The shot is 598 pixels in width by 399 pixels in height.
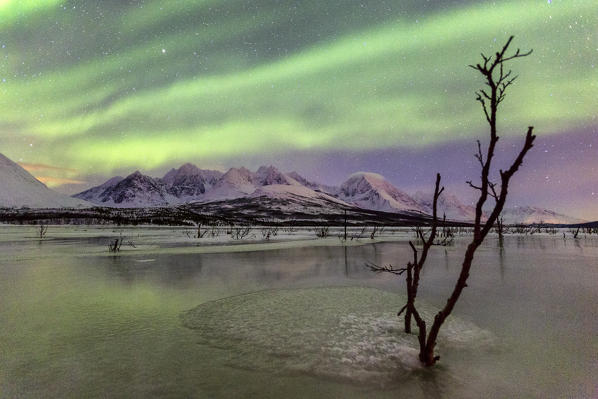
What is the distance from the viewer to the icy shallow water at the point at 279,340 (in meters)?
5.27

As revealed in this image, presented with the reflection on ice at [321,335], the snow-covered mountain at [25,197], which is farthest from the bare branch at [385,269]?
the snow-covered mountain at [25,197]

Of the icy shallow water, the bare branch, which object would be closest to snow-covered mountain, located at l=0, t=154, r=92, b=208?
the icy shallow water

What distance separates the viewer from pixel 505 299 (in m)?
11.3

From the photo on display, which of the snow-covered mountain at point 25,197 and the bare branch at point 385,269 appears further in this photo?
the snow-covered mountain at point 25,197

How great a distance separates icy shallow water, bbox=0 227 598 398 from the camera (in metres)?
5.27

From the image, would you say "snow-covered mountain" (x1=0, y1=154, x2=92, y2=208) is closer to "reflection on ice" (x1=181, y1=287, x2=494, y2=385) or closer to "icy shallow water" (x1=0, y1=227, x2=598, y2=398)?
"icy shallow water" (x1=0, y1=227, x2=598, y2=398)

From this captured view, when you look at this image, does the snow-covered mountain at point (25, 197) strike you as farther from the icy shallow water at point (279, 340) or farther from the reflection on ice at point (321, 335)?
the reflection on ice at point (321, 335)

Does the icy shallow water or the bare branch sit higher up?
the bare branch

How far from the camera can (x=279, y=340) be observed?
24.0 feet

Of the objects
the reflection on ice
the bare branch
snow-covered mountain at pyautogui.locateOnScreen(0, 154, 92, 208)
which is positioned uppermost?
snow-covered mountain at pyautogui.locateOnScreen(0, 154, 92, 208)

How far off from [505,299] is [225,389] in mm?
10237

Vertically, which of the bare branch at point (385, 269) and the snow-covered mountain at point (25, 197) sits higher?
the snow-covered mountain at point (25, 197)

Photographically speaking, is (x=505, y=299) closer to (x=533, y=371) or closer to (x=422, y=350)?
(x=533, y=371)

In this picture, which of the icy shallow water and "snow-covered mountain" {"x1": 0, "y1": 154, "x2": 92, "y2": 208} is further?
"snow-covered mountain" {"x1": 0, "y1": 154, "x2": 92, "y2": 208}
